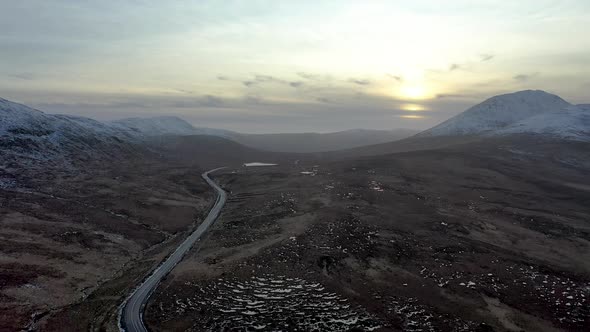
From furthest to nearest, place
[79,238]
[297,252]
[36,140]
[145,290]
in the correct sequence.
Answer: [36,140] → [79,238] → [297,252] → [145,290]

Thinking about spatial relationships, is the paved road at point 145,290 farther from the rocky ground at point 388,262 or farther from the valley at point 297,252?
the rocky ground at point 388,262

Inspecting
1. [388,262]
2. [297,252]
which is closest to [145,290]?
[297,252]

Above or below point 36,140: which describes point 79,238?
below

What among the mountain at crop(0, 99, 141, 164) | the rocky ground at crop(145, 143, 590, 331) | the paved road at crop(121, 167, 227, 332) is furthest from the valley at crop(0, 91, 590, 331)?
the mountain at crop(0, 99, 141, 164)

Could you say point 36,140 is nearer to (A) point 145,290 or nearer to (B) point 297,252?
(A) point 145,290

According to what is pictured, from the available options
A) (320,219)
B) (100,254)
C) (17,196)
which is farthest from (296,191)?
(17,196)

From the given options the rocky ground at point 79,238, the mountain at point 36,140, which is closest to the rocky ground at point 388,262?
the rocky ground at point 79,238
